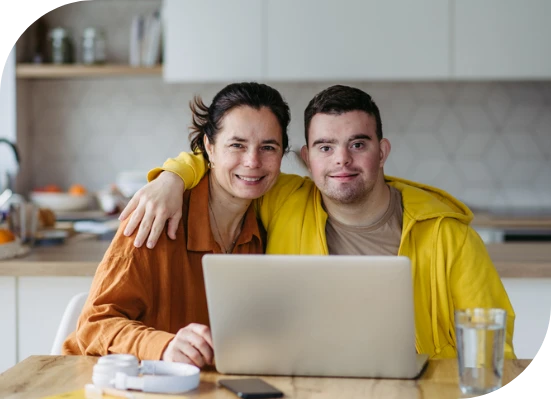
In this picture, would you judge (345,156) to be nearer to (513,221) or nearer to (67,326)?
(67,326)

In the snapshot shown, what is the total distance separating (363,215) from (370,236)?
2.2 inches

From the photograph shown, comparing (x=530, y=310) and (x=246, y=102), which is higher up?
(x=246, y=102)

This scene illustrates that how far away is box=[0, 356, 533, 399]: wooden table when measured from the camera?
1.20 metres

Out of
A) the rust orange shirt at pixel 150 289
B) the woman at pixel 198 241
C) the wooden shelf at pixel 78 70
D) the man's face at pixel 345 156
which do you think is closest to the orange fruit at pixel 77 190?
the wooden shelf at pixel 78 70

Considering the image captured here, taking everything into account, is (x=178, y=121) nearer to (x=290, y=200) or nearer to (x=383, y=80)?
(x=383, y=80)

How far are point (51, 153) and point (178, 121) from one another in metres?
0.76

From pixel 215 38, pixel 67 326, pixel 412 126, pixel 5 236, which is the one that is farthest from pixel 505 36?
pixel 67 326

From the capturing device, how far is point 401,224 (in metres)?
1.89

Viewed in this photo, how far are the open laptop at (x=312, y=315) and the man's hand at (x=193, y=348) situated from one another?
5 centimetres

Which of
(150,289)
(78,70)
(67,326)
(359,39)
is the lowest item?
(67,326)

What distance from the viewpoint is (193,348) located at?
1.34m

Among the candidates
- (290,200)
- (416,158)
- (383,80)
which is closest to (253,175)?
(290,200)

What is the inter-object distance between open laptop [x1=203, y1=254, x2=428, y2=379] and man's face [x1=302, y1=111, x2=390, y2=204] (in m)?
0.63

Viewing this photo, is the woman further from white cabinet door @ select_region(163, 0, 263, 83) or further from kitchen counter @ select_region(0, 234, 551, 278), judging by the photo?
white cabinet door @ select_region(163, 0, 263, 83)
